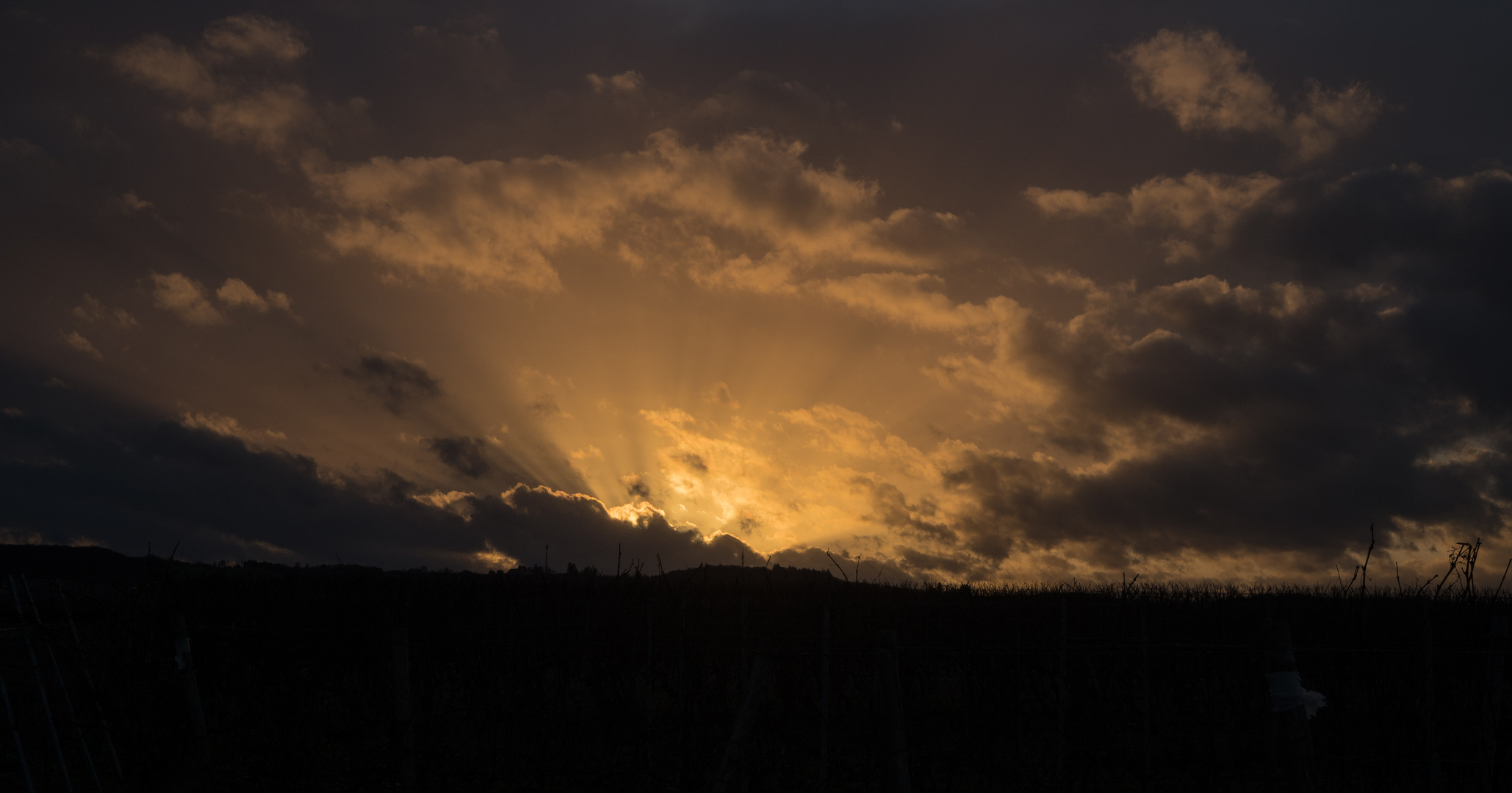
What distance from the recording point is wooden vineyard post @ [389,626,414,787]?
23.8 ft

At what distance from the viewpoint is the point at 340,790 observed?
9461 millimetres

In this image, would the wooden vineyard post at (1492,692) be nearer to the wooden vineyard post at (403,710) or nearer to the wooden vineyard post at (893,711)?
the wooden vineyard post at (893,711)

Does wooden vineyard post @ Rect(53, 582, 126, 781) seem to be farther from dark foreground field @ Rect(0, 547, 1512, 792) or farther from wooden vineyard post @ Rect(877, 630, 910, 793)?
wooden vineyard post @ Rect(877, 630, 910, 793)

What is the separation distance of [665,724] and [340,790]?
3.46 metres

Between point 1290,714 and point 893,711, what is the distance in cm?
236

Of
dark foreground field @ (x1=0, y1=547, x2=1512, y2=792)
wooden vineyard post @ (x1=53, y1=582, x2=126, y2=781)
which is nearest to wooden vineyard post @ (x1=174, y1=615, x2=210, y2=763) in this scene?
dark foreground field @ (x1=0, y1=547, x2=1512, y2=792)

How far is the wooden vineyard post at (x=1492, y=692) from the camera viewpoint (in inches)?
271

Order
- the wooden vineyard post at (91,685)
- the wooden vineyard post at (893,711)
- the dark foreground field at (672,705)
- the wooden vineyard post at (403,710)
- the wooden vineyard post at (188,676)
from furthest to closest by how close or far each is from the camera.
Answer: the wooden vineyard post at (188,676) < the wooden vineyard post at (91,685) < the dark foreground field at (672,705) < the wooden vineyard post at (403,710) < the wooden vineyard post at (893,711)

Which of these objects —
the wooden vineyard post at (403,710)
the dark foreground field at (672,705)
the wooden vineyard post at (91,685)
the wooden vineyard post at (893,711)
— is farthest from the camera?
the wooden vineyard post at (91,685)

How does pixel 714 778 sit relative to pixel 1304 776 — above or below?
below

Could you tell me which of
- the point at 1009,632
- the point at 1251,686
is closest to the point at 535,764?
the point at 1251,686

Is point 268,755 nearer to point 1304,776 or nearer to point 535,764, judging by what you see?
point 535,764

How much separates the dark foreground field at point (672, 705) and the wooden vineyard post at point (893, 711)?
21mm

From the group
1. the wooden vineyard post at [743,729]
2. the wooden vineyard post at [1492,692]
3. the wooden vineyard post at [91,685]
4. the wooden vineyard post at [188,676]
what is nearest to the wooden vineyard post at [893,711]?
the wooden vineyard post at [743,729]
